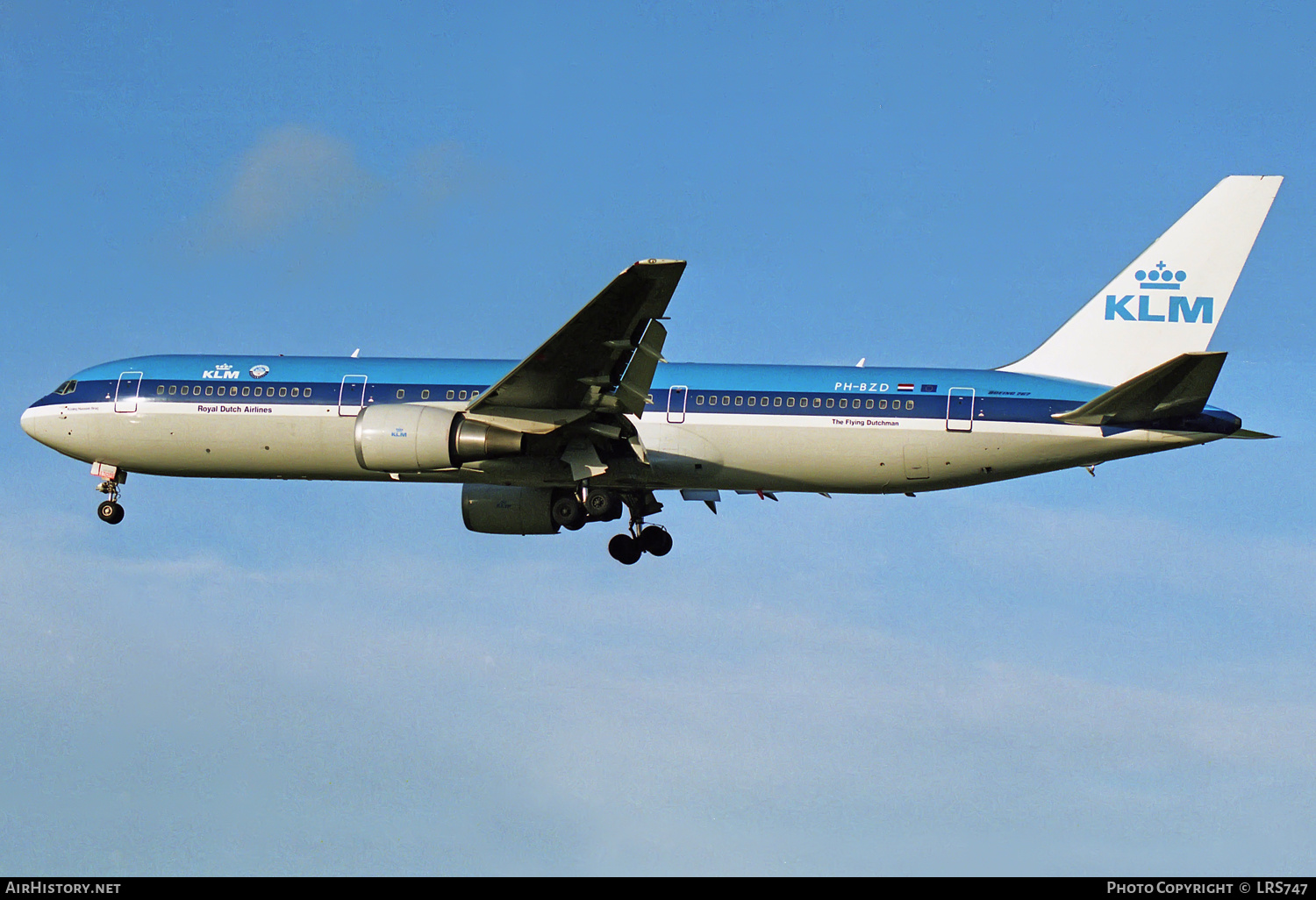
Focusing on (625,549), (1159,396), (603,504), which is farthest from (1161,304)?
(625,549)

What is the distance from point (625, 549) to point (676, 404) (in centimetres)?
519

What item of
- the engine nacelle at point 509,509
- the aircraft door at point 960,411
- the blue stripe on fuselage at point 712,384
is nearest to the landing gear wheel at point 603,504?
the engine nacelle at point 509,509

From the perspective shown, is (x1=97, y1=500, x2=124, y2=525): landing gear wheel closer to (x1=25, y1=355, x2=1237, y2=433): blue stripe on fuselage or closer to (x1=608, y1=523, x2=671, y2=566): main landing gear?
(x1=25, y1=355, x2=1237, y2=433): blue stripe on fuselage

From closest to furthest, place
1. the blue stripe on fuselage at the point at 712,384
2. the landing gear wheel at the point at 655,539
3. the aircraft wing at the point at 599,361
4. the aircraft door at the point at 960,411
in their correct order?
the aircraft wing at the point at 599,361, the aircraft door at the point at 960,411, the blue stripe on fuselage at the point at 712,384, the landing gear wheel at the point at 655,539

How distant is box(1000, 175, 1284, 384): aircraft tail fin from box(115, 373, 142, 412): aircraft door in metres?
22.5

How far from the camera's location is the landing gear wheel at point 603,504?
121ft

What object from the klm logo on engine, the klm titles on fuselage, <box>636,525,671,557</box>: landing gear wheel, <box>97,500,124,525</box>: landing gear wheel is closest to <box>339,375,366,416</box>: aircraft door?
the klm titles on fuselage

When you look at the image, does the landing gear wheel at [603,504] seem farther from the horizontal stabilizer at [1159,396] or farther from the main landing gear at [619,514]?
the horizontal stabilizer at [1159,396]

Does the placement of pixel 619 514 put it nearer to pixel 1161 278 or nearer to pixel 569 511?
pixel 569 511

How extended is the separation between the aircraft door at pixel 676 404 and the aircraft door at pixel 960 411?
640 centimetres

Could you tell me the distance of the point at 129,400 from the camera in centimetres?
3809

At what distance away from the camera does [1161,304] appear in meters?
36.0

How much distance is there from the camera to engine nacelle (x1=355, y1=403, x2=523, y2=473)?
32875mm
